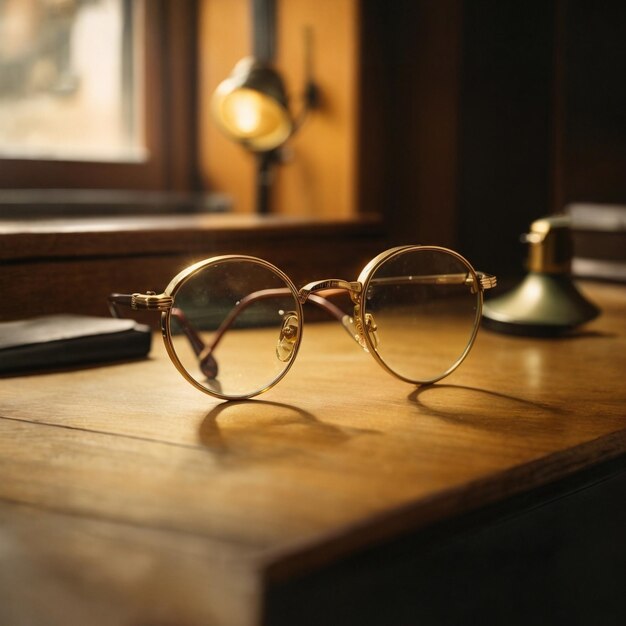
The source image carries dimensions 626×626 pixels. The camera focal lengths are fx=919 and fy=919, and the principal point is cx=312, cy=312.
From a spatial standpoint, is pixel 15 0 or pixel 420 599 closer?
pixel 420 599

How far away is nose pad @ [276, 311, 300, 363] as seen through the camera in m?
0.79

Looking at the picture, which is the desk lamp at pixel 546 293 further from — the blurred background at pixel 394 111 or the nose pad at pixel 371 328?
the blurred background at pixel 394 111

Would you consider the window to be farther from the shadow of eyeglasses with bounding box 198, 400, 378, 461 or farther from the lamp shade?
the shadow of eyeglasses with bounding box 198, 400, 378, 461

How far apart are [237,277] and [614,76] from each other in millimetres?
1070

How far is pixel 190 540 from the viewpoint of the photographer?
44 centimetres

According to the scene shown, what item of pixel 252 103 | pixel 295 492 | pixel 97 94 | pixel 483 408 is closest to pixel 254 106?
pixel 252 103

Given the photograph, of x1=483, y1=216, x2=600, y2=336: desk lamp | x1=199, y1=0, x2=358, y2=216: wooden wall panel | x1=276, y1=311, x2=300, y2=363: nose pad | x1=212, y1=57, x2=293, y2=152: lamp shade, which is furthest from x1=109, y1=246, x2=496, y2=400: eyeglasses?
x1=199, y1=0, x2=358, y2=216: wooden wall panel

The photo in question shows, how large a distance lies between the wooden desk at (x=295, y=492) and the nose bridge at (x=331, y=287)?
82 millimetres

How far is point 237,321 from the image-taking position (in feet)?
3.04

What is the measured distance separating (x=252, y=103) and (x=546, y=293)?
27.0 inches

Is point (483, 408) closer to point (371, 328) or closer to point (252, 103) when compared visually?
point (371, 328)

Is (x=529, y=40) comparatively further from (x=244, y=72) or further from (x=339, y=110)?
(x=244, y=72)

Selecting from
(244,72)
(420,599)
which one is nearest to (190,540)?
(420,599)

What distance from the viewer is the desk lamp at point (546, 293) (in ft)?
3.59
